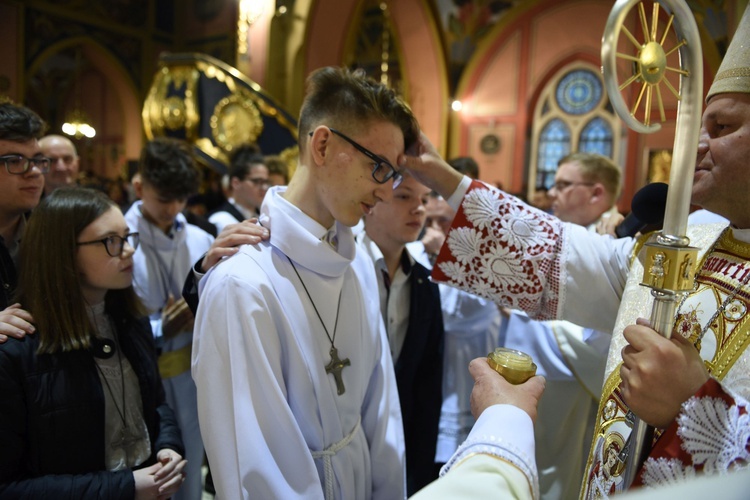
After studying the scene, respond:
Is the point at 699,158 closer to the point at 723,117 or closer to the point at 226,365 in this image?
the point at 723,117

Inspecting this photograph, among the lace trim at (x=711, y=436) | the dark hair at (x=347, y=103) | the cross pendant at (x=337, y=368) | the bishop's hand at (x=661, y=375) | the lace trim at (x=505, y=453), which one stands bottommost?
the cross pendant at (x=337, y=368)

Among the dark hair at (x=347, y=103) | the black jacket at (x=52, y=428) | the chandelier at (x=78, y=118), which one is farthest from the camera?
the chandelier at (x=78, y=118)

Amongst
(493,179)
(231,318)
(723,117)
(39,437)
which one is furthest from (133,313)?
(493,179)

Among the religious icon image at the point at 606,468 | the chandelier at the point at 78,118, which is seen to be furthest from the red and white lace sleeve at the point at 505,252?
the chandelier at the point at 78,118

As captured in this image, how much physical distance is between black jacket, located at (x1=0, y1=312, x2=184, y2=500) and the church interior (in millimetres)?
6962

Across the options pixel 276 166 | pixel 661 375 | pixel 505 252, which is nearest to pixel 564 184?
pixel 505 252

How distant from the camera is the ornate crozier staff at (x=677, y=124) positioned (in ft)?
2.95

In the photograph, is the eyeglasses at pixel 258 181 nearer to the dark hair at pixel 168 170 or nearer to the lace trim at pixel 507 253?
the dark hair at pixel 168 170

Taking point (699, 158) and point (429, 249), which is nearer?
point (699, 158)

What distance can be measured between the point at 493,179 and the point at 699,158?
1020 cm

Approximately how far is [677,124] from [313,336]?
3.35 ft

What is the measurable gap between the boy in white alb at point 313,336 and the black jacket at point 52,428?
454 millimetres

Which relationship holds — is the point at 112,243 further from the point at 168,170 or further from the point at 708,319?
the point at 708,319

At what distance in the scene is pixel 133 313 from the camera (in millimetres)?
1911
